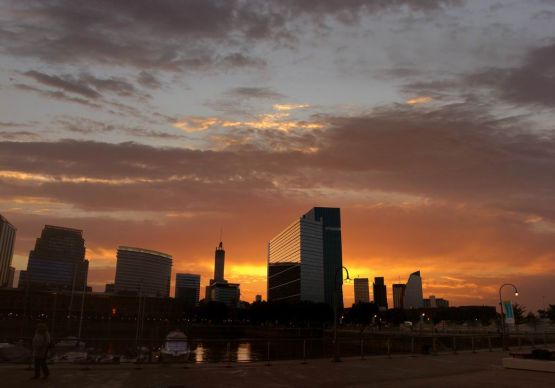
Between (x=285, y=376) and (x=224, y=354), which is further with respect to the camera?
(x=224, y=354)

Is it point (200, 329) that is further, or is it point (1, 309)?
point (200, 329)

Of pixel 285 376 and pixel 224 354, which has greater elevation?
pixel 285 376

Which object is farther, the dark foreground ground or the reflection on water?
the reflection on water

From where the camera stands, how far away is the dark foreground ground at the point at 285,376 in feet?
56.2

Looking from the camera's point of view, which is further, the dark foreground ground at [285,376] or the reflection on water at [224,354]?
the reflection on water at [224,354]

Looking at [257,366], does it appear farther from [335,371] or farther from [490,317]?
[490,317]

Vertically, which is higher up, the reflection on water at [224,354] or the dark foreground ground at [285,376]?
the dark foreground ground at [285,376]

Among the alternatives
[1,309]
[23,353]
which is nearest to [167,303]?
[1,309]

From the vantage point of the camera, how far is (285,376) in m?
19.7

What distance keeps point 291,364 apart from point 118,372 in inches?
368

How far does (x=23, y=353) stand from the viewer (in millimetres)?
30422

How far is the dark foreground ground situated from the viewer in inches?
674

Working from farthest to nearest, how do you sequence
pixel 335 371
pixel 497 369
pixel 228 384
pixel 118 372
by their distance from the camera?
pixel 497 369
pixel 335 371
pixel 118 372
pixel 228 384

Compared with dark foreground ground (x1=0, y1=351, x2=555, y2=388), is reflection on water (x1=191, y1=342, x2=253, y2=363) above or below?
below
